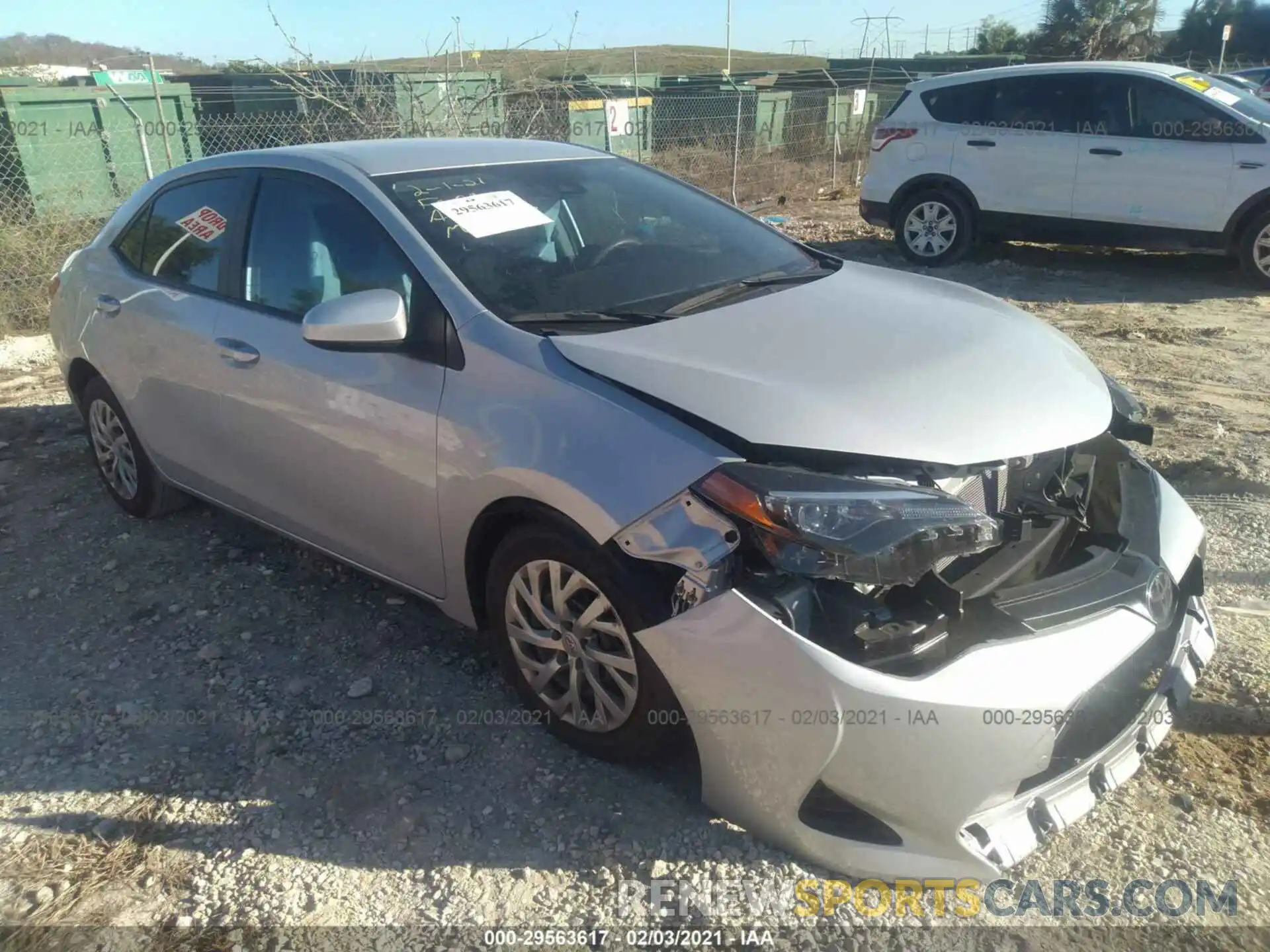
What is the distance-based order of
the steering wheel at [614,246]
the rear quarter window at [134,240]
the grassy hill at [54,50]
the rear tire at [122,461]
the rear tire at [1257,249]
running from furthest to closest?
the grassy hill at [54,50] < the rear tire at [1257,249] < the rear tire at [122,461] < the rear quarter window at [134,240] < the steering wheel at [614,246]

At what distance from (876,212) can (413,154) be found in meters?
7.72

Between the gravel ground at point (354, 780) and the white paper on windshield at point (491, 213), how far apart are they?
145 centimetres

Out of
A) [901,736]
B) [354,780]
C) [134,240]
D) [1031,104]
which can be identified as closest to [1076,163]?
[1031,104]

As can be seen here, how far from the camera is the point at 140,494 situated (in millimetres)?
4570

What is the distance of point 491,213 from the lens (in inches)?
128

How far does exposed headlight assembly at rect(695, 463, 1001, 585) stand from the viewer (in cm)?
219

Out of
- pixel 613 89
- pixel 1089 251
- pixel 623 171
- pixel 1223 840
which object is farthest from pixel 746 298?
pixel 613 89

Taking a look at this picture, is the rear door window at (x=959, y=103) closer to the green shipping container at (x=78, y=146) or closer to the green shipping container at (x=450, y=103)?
the green shipping container at (x=450, y=103)

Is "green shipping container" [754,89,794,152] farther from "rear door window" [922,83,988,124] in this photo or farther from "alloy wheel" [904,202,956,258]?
"alloy wheel" [904,202,956,258]

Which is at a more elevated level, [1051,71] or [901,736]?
[1051,71]

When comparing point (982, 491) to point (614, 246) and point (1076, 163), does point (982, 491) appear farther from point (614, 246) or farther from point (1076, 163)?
point (1076, 163)

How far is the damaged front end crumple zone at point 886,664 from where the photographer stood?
6.97 feet

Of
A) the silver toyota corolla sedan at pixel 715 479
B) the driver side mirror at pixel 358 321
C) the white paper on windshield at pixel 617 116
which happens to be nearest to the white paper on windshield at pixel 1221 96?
the white paper on windshield at pixel 617 116

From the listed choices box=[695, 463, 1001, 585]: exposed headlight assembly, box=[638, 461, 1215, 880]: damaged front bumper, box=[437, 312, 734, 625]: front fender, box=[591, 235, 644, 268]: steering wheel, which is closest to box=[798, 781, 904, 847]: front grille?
box=[638, 461, 1215, 880]: damaged front bumper
